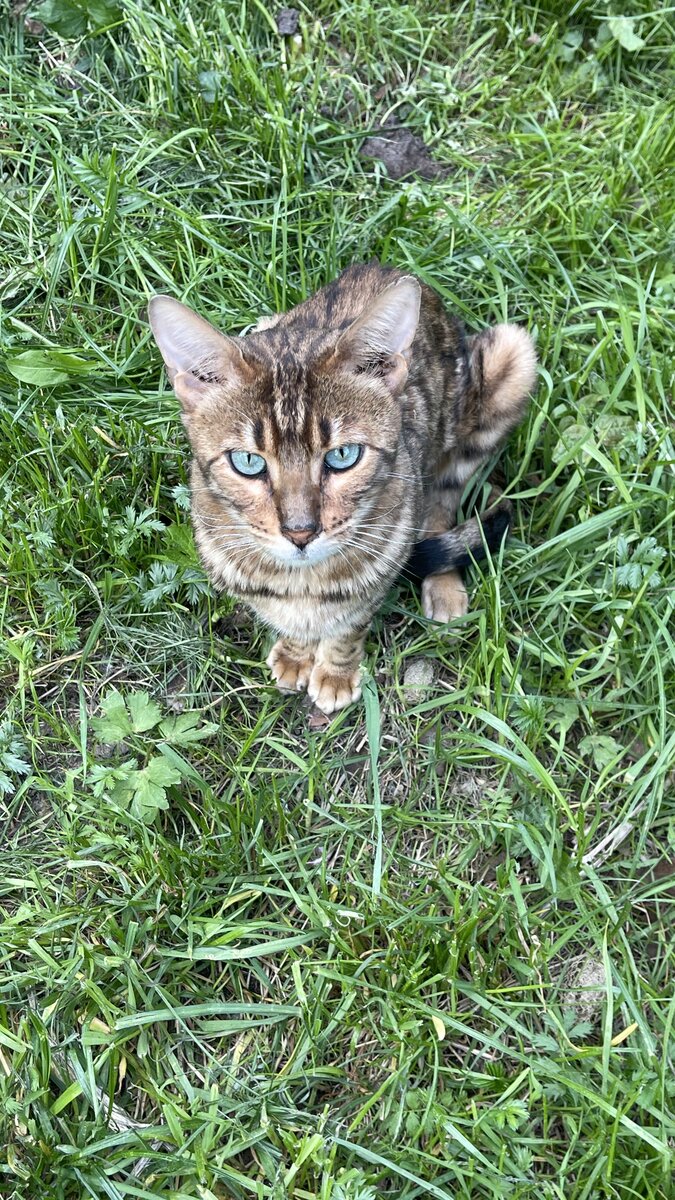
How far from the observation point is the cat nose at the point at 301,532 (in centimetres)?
210

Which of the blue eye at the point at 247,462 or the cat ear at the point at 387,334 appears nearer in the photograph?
the cat ear at the point at 387,334

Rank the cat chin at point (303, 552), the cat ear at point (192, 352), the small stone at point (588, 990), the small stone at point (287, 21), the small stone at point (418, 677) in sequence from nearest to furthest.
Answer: the cat ear at point (192, 352) < the cat chin at point (303, 552) < the small stone at point (588, 990) < the small stone at point (418, 677) < the small stone at point (287, 21)

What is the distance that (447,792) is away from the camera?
8.75ft

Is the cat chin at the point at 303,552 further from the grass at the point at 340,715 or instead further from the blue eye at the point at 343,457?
the grass at the point at 340,715

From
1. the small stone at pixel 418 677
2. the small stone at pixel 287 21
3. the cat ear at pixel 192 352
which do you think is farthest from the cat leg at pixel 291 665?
the small stone at pixel 287 21

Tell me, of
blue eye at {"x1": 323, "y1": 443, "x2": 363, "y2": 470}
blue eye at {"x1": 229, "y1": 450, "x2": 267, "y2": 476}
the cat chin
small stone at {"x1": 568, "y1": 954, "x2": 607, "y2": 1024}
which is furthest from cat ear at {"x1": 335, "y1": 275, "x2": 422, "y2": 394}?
small stone at {"x1": 568, "y1": 954, "x2": 607, "y2": 1024}

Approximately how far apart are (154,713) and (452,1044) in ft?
4.01

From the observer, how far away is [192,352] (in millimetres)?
2111

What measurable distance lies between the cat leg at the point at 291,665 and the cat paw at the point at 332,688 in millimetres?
37

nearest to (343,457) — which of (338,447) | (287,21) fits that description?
(338,447)

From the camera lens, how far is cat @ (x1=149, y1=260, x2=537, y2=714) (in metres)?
2.11

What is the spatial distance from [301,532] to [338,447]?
0.23m

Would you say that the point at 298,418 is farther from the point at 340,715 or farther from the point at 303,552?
the point at 340,715

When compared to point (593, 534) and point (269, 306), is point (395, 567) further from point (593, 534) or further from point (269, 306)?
point (269, 306)
